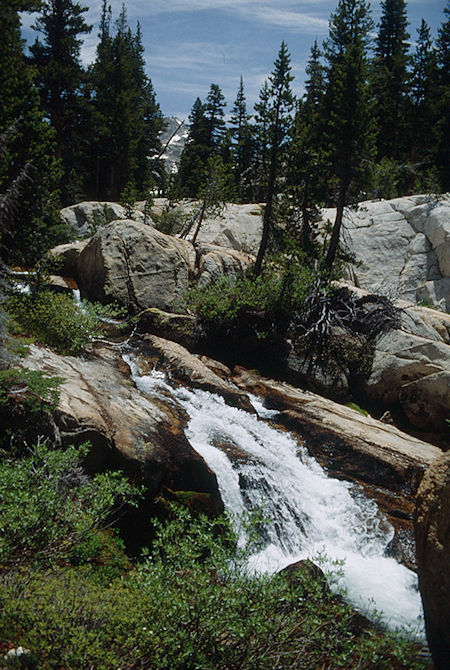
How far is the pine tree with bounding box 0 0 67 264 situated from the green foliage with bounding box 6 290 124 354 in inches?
117

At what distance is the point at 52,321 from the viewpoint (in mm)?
14172

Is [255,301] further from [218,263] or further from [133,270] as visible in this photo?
[133,270]

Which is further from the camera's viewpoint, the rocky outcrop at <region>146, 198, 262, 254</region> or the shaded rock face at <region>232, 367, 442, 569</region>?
the rocky outcrop at <region>146, 198, 262, 254</region>

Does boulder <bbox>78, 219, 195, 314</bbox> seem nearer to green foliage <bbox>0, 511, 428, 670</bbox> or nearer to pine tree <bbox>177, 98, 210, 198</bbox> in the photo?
green foliage <bbox>0, 511, 428, 670</bbox>

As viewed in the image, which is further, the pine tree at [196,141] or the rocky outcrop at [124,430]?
the pine tree at [196,141]

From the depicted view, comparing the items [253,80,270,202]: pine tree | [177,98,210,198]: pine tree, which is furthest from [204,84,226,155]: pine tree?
[253,80,270,202]: pine tree

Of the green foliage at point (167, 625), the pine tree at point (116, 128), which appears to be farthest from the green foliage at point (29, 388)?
the pine tree at point (116, 128)

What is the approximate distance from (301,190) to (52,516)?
71.4 ft

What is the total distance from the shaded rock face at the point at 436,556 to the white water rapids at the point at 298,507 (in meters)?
1.66

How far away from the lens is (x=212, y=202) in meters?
25.9

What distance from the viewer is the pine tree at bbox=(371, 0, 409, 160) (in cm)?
3534

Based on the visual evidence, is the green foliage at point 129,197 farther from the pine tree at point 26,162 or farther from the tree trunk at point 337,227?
the tree trunk at point 337,227

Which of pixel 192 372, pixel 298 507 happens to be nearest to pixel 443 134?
pixel 192 372

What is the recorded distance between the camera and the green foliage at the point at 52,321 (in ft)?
45.7
